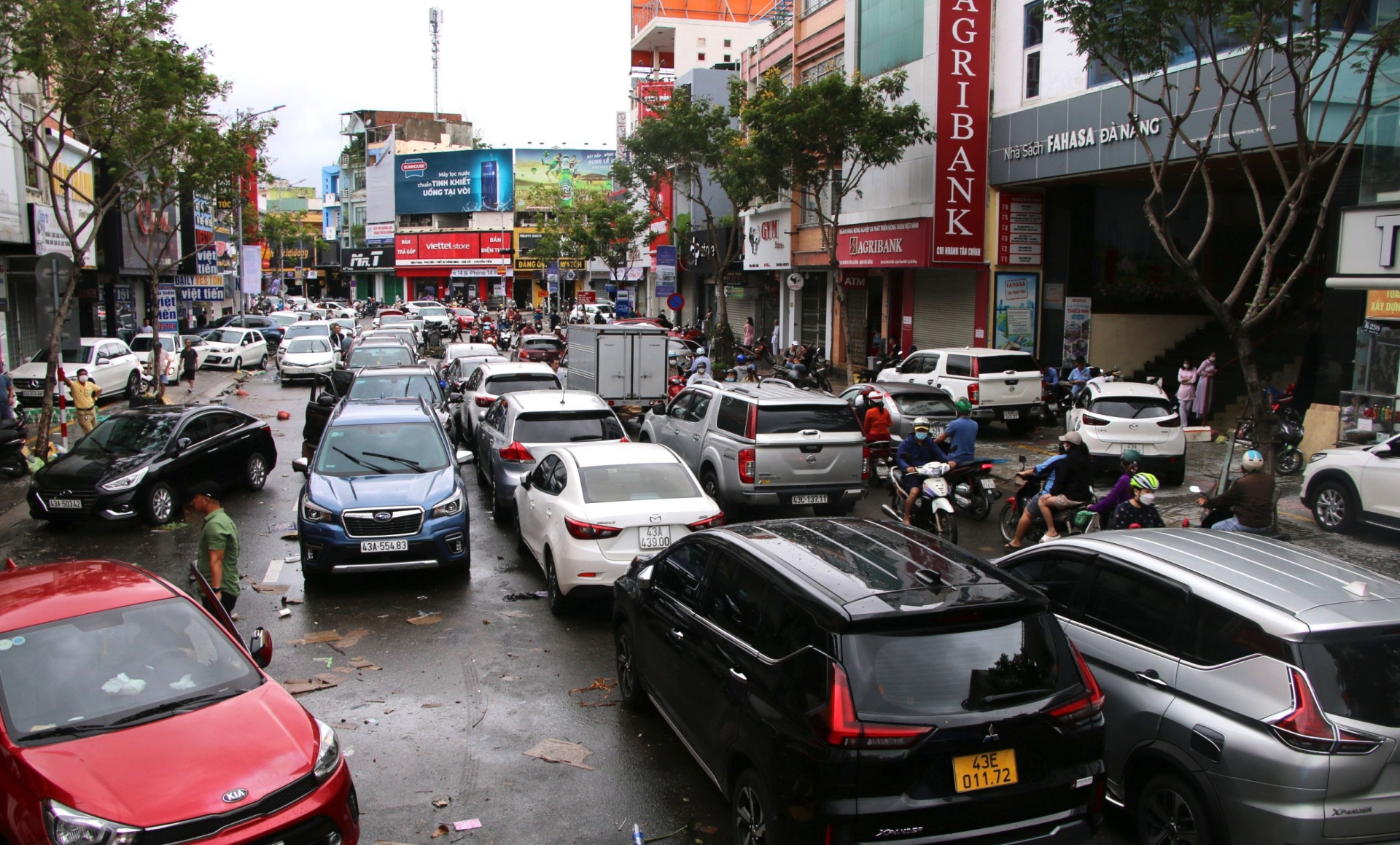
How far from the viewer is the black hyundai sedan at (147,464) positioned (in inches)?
508

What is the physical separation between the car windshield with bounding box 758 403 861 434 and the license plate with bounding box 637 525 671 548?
12.7 ft

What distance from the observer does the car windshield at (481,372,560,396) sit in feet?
60.6

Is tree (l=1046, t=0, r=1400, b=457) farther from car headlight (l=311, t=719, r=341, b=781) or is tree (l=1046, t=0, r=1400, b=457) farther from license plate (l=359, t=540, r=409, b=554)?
car headlight (l=311, t=719, r=341, b=781)

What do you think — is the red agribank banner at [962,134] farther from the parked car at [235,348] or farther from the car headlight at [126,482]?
the parked car at [235,348]

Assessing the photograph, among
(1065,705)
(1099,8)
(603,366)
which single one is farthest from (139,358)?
(1065,705)

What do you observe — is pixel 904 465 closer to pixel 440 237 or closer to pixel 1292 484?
pixel 1292 484

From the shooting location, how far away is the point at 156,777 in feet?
14.9

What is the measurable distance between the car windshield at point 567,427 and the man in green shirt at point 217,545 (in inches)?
206

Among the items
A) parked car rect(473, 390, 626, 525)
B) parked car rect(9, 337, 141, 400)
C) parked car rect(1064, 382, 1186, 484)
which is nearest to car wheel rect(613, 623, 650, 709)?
parked car rect(473, 390, 626, 525)

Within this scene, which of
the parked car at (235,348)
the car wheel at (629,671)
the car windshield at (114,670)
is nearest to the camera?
the car windshield at (114,670)

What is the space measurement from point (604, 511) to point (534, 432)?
429 cm

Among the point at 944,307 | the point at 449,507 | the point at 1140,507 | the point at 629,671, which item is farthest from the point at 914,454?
the point at 944,307

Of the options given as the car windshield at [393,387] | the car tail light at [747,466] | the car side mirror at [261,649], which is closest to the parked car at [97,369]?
the car windshield at [393,387]

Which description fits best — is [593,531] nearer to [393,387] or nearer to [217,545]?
[217,545]
